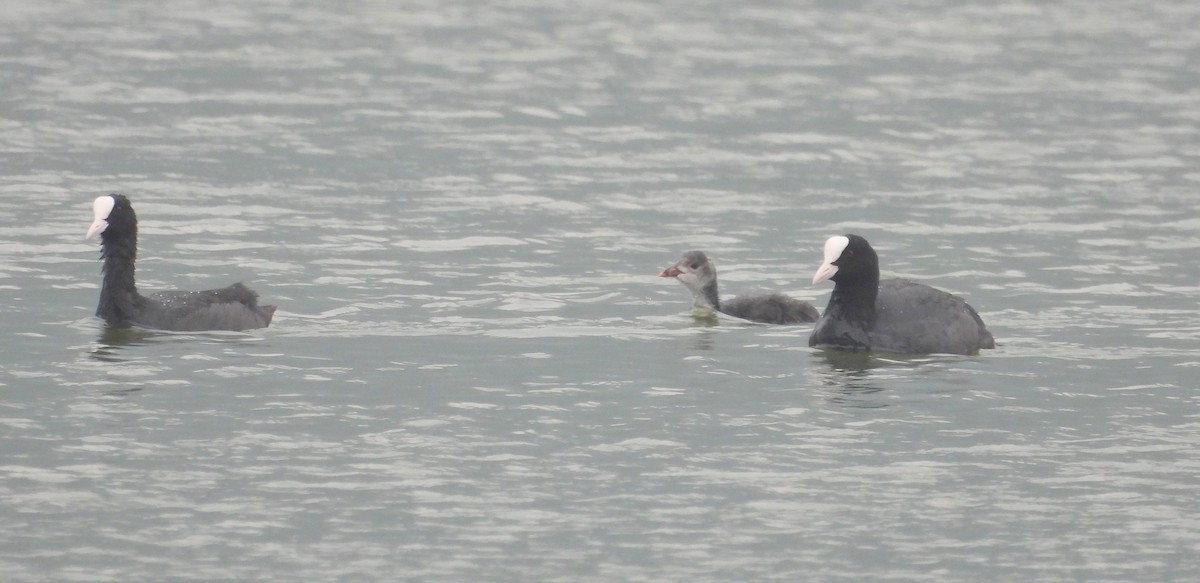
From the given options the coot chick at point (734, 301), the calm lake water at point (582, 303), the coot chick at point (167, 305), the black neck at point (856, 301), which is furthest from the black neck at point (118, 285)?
the black neck at point (856, 301)

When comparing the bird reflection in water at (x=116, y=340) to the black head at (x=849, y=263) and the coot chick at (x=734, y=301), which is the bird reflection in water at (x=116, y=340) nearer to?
the coot chick at (x=734, y=301)

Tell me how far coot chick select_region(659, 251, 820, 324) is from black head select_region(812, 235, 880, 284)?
1264 mm

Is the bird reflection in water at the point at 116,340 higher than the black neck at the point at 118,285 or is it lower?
lower

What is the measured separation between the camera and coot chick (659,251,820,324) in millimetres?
18609

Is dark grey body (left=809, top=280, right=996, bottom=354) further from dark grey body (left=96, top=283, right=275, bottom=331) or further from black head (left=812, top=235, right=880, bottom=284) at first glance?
dark grey body (left=96, top=283, right=275, bottom=331)

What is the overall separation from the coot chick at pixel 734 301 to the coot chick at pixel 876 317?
43.8 inches

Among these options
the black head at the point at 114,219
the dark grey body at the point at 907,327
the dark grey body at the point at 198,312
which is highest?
the black head at the point at 114,219

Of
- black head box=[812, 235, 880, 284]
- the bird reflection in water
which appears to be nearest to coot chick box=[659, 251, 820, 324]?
black head box=[812, 235, 880, 284]

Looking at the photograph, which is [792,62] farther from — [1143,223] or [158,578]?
[158,578]

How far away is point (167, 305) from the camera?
17.6 m

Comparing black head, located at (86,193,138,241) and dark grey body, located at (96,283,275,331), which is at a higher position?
black head, located at (86,193,138,241)

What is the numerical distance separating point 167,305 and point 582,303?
12.8 feet

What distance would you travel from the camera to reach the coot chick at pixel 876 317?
56.1 feet

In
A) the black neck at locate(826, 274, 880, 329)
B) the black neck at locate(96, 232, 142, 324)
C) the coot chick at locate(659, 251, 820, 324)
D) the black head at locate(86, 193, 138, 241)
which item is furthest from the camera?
the coot chick at locate(659, 251, 820, 324)
